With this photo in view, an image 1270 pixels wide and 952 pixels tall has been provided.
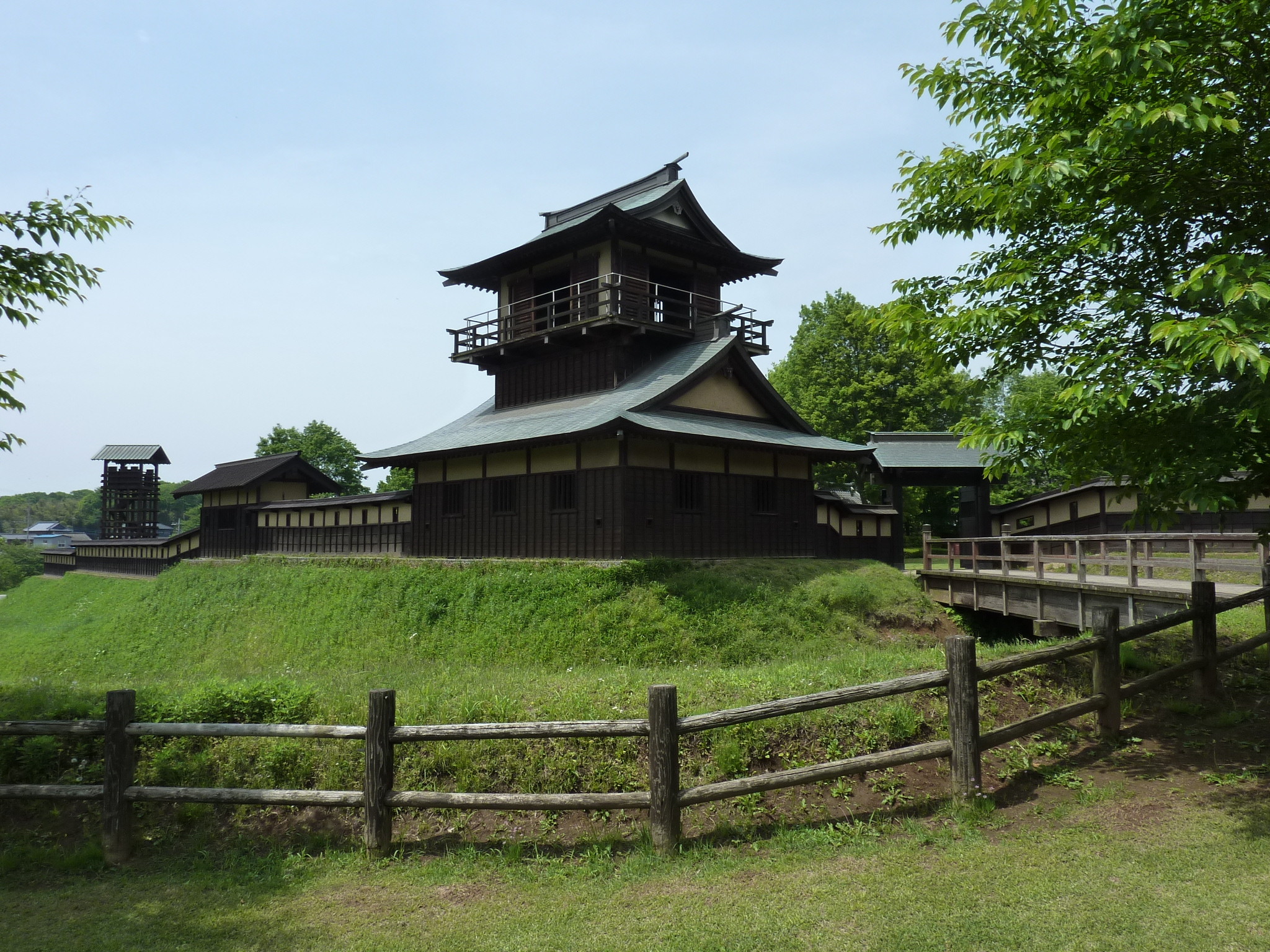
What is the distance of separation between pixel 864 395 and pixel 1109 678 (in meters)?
35.7

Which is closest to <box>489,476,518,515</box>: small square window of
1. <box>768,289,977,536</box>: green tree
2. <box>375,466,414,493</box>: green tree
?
<box>768,289,977,536</box>: green tree

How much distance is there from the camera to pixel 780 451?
23359 mm

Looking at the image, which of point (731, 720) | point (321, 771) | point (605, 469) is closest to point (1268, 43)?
point (731, 720)

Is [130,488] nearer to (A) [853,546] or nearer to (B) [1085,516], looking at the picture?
(A) [853,546]

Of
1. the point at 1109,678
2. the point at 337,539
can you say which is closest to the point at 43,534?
the point at 337,539

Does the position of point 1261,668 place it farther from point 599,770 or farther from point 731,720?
point 599,770

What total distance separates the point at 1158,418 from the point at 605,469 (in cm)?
1398

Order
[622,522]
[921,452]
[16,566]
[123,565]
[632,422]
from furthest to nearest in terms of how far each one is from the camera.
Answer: [16,566], [123,565], [921,452], [622,522], [632,422]

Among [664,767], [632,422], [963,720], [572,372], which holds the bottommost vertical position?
[664,767]

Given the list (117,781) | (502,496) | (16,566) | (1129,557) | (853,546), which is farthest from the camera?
(16,566)

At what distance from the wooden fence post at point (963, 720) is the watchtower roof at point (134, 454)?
60.2m

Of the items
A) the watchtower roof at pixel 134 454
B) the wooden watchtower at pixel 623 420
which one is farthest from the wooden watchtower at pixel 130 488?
the wooden watchtower at pixel 623 420

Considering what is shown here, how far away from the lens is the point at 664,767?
699 cm

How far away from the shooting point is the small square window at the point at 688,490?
21.5 meters
